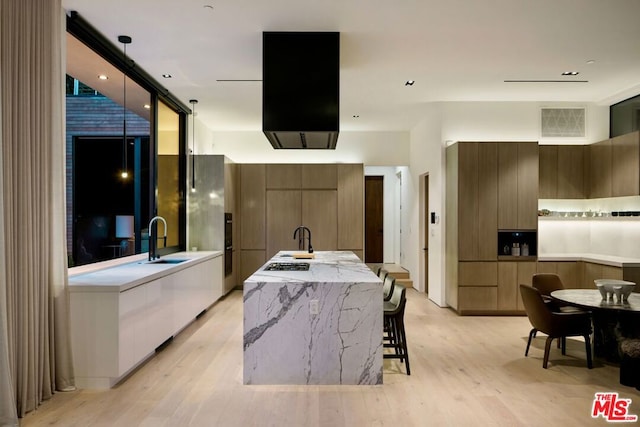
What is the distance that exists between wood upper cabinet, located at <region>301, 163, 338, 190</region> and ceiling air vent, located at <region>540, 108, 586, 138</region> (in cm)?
346

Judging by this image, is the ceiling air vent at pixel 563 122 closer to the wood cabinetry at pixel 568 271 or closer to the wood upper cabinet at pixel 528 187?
the wood upper cabinet at pixel 528 187

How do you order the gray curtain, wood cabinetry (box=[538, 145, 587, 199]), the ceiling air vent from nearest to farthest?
the gray curtain
wood cabinetry (box=[538, 145, 587, 199])
the ceiling air vent

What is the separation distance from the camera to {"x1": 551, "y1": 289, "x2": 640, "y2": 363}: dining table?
3772mm

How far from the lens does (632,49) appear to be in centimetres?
443

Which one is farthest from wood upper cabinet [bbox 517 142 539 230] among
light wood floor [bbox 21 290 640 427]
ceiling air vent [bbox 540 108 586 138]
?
light wood floor [bbox 21 290 640 427]

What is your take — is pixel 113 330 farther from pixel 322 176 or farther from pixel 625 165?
pixel 625 165

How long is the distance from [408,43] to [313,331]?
2.92 m

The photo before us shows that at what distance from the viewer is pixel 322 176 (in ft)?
26.1

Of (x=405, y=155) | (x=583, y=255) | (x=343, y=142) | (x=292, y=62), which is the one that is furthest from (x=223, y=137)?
(x=583, y=255)

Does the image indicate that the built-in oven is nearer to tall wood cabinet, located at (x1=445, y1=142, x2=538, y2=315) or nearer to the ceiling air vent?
tall wood cabinet, located at (x1=445, y1=142, x2=538, y2=315)

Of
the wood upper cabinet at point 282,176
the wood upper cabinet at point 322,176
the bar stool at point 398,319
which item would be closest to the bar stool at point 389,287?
the bar stool at point 398,319

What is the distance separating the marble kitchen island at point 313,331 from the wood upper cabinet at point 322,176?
15.2 ft

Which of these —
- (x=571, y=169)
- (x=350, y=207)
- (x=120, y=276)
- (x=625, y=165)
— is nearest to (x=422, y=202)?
(x=350, y=207)

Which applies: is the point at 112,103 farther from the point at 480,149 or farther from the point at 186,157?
the point at 480,149
